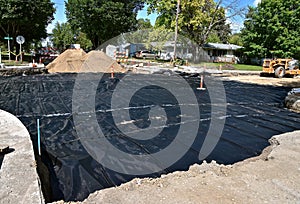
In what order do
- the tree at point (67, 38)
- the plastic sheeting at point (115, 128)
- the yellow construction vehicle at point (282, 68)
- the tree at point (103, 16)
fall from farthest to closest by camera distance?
the tree at point (67, 38) → the tree at point (103, 16) → the yellow construction vehicle at point (282, 68) → the plastic sheeting at point (115, 128)

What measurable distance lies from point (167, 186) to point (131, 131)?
234 cm

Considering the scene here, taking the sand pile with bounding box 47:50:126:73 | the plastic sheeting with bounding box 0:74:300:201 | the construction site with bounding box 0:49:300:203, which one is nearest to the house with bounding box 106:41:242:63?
the sand pile with bounding box 47:50:126:73

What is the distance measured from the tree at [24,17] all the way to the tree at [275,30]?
70.4 feet

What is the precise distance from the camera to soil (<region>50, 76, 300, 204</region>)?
8.89ft

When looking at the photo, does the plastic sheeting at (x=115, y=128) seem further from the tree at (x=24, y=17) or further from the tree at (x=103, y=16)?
the tree at (x=103, y=16)

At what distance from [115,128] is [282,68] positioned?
53.3 feet

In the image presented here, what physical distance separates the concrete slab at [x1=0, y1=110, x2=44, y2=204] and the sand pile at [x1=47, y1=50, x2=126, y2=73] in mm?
12967

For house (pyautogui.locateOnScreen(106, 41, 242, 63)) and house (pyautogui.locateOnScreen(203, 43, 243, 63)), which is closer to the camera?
house (pyautogui.locateOnScreen(106, 41, 242, 63))

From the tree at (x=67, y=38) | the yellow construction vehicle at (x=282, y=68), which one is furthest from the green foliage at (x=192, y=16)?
the tree at (x=67, y=38)

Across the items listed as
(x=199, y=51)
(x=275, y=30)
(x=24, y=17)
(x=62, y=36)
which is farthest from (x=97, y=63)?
(x=62, y=36)

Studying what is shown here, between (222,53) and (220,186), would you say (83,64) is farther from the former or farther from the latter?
(222,53)

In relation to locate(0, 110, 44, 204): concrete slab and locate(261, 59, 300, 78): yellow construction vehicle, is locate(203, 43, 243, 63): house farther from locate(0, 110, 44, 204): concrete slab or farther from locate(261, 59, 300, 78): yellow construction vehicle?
locate(0, 110, 44, 204): concrete slab

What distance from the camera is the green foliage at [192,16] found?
86.0ft

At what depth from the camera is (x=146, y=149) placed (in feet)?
14.2
